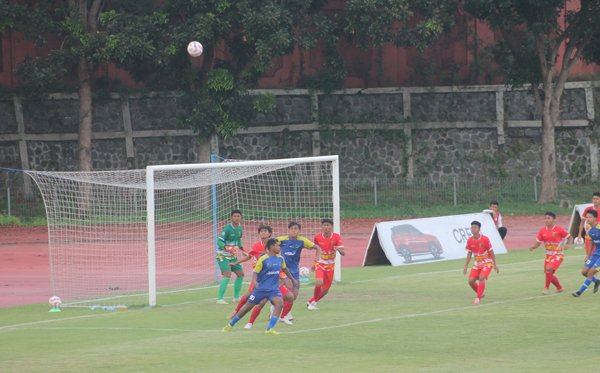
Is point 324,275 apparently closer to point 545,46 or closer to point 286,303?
point 286,303

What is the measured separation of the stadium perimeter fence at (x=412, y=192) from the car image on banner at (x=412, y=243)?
12045 mm

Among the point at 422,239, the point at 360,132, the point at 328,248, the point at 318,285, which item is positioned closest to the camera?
the point at 318,285

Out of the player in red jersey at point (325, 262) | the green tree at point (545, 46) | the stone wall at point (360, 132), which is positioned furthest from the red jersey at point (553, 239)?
the stone wall at point (360, 132)

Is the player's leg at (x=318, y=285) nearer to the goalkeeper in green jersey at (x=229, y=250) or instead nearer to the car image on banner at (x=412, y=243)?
the goalkeeper in green jersey at (x=229, y=250)

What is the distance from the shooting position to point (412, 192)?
1743 inches

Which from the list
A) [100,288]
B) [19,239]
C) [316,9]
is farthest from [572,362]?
[316,9]

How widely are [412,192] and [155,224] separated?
1877cm

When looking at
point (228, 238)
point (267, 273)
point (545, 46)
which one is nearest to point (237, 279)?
point (228, 238)

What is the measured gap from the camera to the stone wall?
4697cm

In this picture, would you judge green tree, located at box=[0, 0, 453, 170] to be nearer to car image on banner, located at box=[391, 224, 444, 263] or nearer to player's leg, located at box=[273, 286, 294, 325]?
car image on banner, located at box=[391, 224, 444, 263]

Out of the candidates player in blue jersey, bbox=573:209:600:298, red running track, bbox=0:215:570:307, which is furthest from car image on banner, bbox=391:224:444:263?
player in blue jersey, bbox=573:209:600:298

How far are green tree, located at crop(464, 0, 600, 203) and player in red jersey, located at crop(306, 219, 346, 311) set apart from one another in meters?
20.6

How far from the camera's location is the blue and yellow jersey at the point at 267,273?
57.5 ft

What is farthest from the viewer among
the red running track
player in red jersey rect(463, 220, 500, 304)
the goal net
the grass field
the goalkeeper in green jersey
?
the red running track
